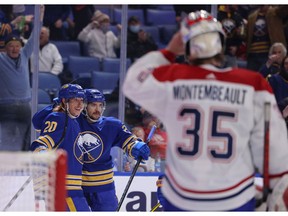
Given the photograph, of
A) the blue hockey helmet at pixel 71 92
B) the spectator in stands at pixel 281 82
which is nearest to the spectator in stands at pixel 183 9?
the spectator in stands at pixel 281 82

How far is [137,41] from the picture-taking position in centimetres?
829

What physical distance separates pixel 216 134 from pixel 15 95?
14.3ft

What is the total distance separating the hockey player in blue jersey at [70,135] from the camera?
6199 millimetres

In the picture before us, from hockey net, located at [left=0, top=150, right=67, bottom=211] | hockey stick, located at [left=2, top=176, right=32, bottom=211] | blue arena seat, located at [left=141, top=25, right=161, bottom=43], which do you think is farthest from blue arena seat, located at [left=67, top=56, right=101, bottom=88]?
hockey net, located at [left=0, top=150, right=67, bottom=211]

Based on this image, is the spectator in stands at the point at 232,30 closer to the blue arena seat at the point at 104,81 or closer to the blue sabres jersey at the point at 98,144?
the blue arena seat at the point at 104,81

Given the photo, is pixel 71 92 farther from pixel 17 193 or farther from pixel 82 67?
pixel 82 67

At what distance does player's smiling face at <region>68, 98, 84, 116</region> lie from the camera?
6355 mm

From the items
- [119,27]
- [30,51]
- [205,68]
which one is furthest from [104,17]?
[205,68]

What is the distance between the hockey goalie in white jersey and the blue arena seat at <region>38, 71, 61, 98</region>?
4.31m

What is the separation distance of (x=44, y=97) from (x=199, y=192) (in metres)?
4.41

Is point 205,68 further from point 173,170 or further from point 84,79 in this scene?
point 84,79

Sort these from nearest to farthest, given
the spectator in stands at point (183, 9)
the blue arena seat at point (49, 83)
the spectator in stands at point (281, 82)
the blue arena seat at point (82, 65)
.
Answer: the spectator in stands at point (281, 82), the blue arena seat at point (49, 83), the blue arena seat at point (82, 65), the spectator in stands at point (183, 9)

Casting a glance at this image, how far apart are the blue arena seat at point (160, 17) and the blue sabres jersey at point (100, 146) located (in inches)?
104

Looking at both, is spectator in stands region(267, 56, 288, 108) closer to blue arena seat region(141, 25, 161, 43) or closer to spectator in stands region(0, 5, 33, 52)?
blue arena seat region(141, 25, 161, 43)
